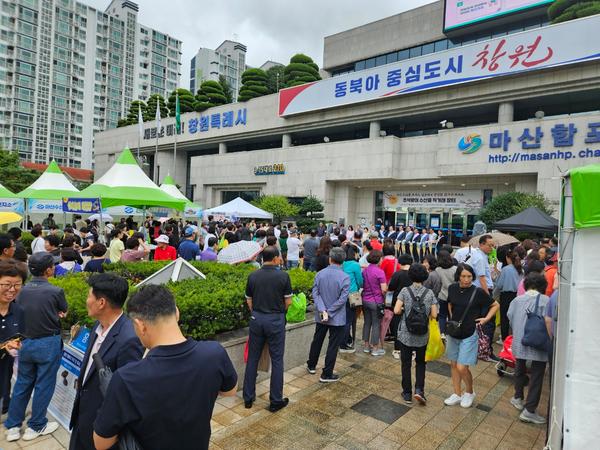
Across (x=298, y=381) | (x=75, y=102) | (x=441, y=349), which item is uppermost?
(x=75, y=102)

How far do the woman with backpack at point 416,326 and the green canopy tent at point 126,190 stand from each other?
6.68 m

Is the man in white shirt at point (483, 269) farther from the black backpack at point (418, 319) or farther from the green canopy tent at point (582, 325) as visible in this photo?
the green canopy tent at point (582, 325)

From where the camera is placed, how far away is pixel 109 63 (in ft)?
213

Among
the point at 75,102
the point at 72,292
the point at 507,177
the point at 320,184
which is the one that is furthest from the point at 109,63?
the point at 72,292

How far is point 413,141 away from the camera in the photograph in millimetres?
22625

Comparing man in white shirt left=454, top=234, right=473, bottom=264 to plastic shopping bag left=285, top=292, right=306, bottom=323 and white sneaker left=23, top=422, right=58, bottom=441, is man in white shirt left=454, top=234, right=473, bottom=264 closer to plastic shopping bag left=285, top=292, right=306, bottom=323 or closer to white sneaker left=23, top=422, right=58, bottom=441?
plastic shopping bag left=285, top=292, right=306, bottom=323

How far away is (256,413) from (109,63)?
7525 cm

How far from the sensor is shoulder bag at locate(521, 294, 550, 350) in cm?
405

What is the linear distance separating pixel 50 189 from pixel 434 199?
19821 mm

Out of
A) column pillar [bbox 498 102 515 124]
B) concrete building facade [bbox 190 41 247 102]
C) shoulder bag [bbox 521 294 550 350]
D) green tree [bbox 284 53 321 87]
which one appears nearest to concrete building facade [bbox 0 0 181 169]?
concrete building facade [bbox 190 41 247 102]

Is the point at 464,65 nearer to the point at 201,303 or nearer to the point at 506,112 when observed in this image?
the point at 506,112

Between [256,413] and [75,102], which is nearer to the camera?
[256,413]

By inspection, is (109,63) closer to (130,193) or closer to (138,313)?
(130,193)

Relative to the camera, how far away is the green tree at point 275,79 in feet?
108
